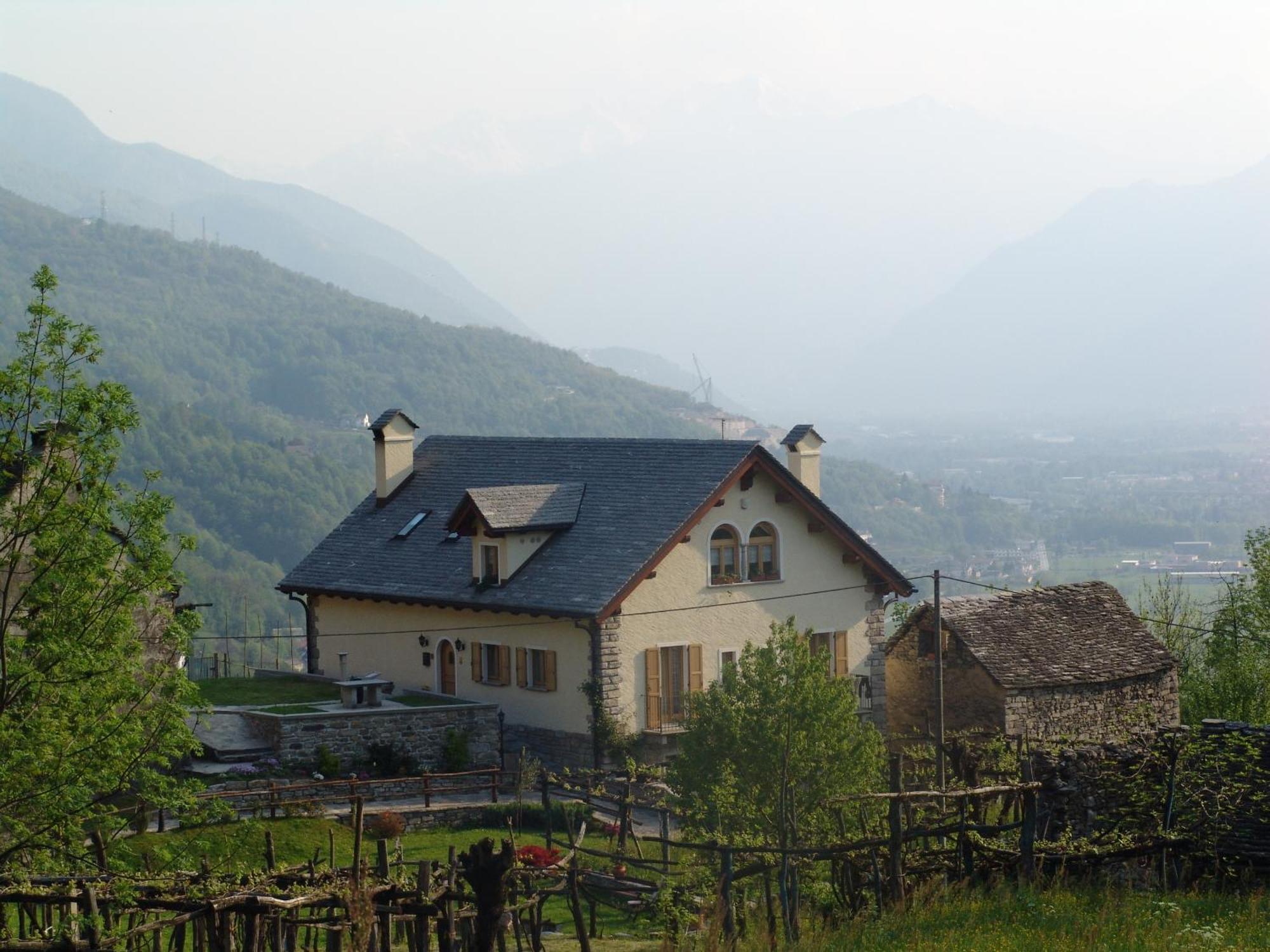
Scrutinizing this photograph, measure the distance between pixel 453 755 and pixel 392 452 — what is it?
12.6 m

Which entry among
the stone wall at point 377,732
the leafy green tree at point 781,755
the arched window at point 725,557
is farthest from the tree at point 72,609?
the arched window at point 725,557

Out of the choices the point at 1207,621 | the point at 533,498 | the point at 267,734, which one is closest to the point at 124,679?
the point at 267,734

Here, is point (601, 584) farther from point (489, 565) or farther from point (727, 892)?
point (727, 892)

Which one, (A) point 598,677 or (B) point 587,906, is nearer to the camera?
(B) point 587,906

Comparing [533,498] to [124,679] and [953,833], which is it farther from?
[124,679]

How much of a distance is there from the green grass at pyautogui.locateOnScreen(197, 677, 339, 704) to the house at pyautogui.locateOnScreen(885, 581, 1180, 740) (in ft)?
46.4

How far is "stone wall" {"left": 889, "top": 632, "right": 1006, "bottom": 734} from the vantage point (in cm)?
4009

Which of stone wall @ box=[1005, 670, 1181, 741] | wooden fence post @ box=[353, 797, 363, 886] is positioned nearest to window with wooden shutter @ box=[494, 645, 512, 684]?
stone wall @ box=[1005, 670, 1181, 741]

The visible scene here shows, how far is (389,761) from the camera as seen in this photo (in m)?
35.9

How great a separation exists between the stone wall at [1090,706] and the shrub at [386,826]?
49.8 ft

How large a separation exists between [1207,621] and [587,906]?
36.2 metres

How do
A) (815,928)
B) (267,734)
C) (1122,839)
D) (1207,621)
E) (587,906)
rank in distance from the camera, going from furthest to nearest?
(1207,621) < (267,734) < (587,906) < (1122,839) < (815,928)

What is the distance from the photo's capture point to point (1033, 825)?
21.2m

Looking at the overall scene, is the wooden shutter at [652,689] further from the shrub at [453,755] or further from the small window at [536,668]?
the shrub at [453,755]
